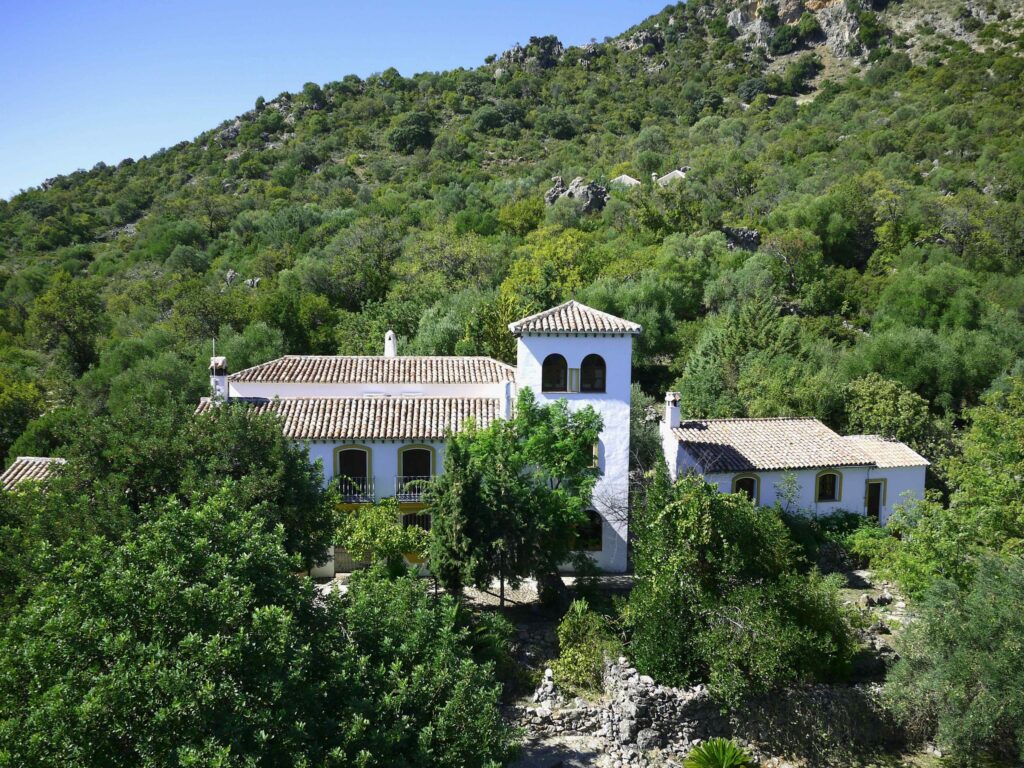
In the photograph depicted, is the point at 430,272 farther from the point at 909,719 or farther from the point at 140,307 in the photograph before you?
the point at 909,719

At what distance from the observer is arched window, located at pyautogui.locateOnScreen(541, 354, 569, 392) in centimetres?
2197

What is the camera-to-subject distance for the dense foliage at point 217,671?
8.77m

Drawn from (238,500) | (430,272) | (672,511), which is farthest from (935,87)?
(238,500)

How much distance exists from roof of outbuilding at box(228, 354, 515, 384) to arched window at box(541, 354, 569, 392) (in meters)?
2.09

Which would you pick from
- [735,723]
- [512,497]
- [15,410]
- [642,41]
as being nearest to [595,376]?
[512,497]

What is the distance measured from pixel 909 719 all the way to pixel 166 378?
1338 inches

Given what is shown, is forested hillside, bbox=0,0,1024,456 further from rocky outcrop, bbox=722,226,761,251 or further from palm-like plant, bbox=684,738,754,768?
palm-like plant, bbox=684,738,754,768

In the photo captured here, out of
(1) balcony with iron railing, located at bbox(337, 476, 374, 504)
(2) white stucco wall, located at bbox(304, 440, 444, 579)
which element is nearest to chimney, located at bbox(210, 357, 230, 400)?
(2) white stucco wall, located at bbox(304, 440, 444, 579)

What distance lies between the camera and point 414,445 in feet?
73.0

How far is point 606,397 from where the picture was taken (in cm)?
2197

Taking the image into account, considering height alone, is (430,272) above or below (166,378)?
above

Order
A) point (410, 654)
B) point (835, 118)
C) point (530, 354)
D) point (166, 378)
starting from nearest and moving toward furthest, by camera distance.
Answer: point (410, 654) → point (530, 354) → point (166, 378) → point (835, 118)

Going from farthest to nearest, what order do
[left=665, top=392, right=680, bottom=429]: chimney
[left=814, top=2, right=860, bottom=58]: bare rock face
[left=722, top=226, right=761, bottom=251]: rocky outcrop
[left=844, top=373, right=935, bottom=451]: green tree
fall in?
[left=814, top=2, right=860, bottom=58]: bare rock face, [left=722, top=226, right=761, bottom=251]: rocky outcrop, [left=844, top=373, right=935, bottom=451]: green tree, [left=665, top=392, right=680, bottom=429]: chimney

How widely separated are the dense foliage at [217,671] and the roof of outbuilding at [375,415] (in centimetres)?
978
